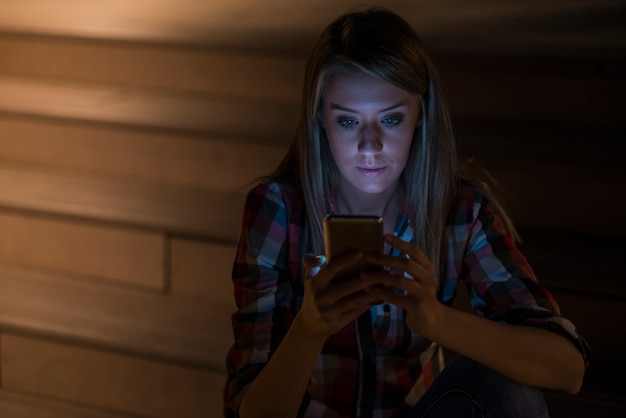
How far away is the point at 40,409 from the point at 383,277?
1288 millimetres

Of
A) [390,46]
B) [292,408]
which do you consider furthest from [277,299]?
[390,46]

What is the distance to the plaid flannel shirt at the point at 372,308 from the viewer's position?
1689mm

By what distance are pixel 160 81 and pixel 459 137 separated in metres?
0.86

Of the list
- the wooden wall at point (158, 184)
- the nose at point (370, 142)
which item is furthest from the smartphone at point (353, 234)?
the wooden wall at point (158, 184)

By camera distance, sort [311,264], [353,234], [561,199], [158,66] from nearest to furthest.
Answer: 1. [353,234]
2. [311,264]
3. [561,199]
4. [158,66]

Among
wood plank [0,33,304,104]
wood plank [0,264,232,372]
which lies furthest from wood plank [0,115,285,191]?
wood plank [0,264,232,372]

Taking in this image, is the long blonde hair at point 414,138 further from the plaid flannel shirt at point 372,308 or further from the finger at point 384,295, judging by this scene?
the finger at point 384,295

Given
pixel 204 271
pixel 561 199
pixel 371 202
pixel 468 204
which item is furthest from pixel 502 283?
pixel 204 271

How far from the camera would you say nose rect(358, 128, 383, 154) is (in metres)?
1.64

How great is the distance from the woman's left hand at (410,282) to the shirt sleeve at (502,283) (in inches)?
8.6

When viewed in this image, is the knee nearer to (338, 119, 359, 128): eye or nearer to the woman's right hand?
the woman's right hand

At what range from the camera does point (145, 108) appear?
8.73ft

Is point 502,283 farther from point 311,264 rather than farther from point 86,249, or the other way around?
point 86,249

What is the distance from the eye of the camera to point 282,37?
263 centimetres
